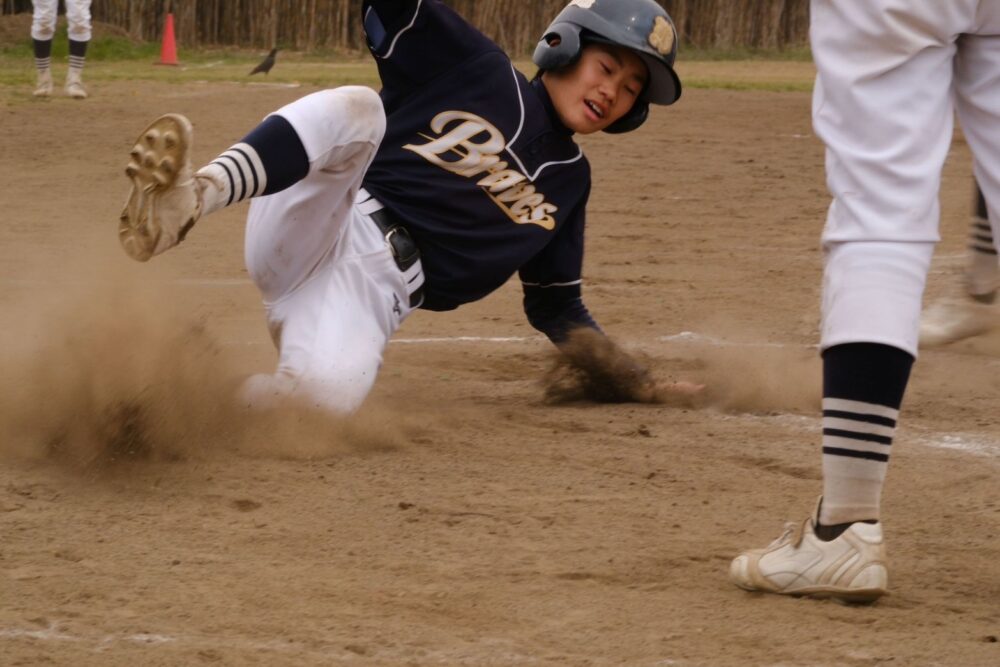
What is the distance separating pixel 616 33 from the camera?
4.00m

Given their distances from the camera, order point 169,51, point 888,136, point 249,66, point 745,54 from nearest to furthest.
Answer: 1. point 888,136
2. point 249,66
3. point 169,51
4. point 745,54

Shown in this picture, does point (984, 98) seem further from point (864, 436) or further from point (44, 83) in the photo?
point (44, 83)

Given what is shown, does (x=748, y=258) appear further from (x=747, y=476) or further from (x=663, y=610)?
(x=663, y=610)

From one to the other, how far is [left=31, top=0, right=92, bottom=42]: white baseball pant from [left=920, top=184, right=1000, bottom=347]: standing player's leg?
30.1 ft

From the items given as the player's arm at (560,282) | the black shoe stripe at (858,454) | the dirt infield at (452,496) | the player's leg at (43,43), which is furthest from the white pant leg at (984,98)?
the player's leg at (43,43)

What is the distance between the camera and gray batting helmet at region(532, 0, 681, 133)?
401 cm

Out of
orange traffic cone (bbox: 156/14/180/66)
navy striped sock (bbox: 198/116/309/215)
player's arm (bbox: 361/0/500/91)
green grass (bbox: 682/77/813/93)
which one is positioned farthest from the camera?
orange traffic cone (bbox: 156/14/180/66)

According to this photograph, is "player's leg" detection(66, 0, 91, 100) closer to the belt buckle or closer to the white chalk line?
the belt buckle

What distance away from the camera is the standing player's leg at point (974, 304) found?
16.8 ft

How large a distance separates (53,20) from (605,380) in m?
9.95

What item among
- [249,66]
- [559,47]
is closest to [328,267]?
[559,47]

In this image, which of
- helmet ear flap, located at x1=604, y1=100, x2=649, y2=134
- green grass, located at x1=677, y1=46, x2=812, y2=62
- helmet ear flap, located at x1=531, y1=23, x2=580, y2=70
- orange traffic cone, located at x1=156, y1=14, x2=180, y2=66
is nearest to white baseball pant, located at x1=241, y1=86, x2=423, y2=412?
helmet ear flap, located at x1=531, y1=23, x2=580, y2=70

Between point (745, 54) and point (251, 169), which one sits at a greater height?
point (251, 169)

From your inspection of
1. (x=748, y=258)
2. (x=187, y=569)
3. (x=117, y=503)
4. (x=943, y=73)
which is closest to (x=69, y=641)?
(x=187, y=569)
